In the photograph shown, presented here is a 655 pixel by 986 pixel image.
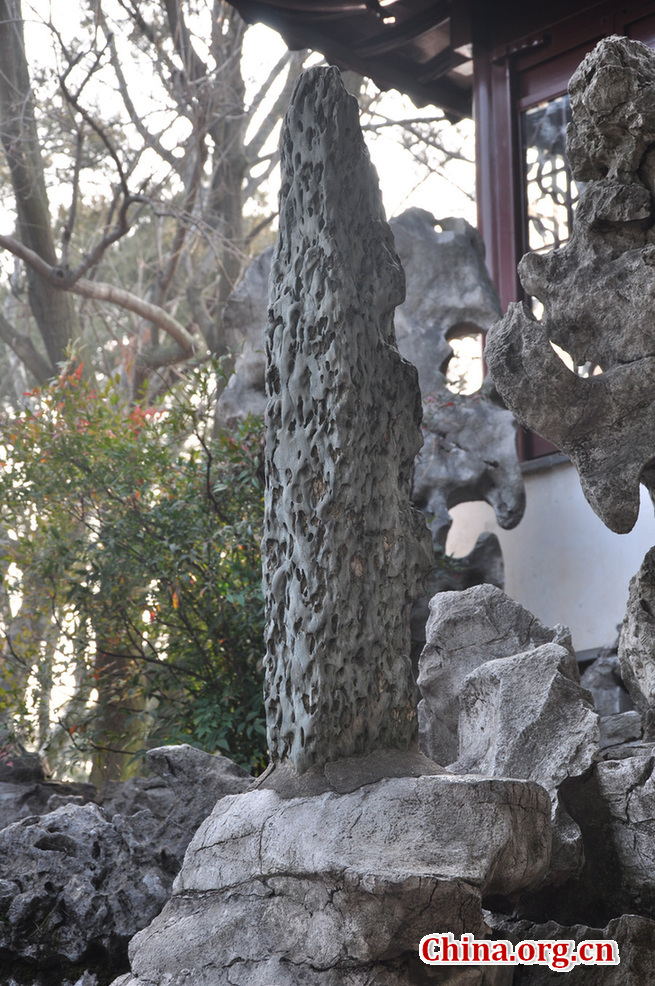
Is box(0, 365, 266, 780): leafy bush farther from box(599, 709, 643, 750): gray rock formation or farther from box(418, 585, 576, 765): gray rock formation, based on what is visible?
box(599, 709, 643, 750): gray rock formation

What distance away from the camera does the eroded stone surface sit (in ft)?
7.04

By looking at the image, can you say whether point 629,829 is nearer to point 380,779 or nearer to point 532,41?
point 380,779

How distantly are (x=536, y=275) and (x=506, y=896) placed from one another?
1740mm

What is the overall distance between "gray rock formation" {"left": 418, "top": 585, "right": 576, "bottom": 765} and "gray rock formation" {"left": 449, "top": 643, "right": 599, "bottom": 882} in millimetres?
361

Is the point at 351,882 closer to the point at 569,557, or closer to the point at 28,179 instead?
the point at 569,557

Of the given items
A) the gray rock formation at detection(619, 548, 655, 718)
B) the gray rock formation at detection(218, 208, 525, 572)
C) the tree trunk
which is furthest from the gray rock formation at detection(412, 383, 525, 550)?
the tree trunk

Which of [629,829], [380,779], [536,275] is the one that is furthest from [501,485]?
[380,779]

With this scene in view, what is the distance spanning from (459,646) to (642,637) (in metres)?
0.71

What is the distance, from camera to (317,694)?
256 cm

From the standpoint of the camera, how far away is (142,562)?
516cm

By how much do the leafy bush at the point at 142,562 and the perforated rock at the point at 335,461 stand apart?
2.13m

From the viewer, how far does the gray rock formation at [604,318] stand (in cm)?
293

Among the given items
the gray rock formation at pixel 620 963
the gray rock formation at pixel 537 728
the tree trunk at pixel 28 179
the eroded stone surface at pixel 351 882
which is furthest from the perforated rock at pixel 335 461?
the tree trunk at pixel 28 179

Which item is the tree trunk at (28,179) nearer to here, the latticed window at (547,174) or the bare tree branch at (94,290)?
the bare tree branch at (94,290)
